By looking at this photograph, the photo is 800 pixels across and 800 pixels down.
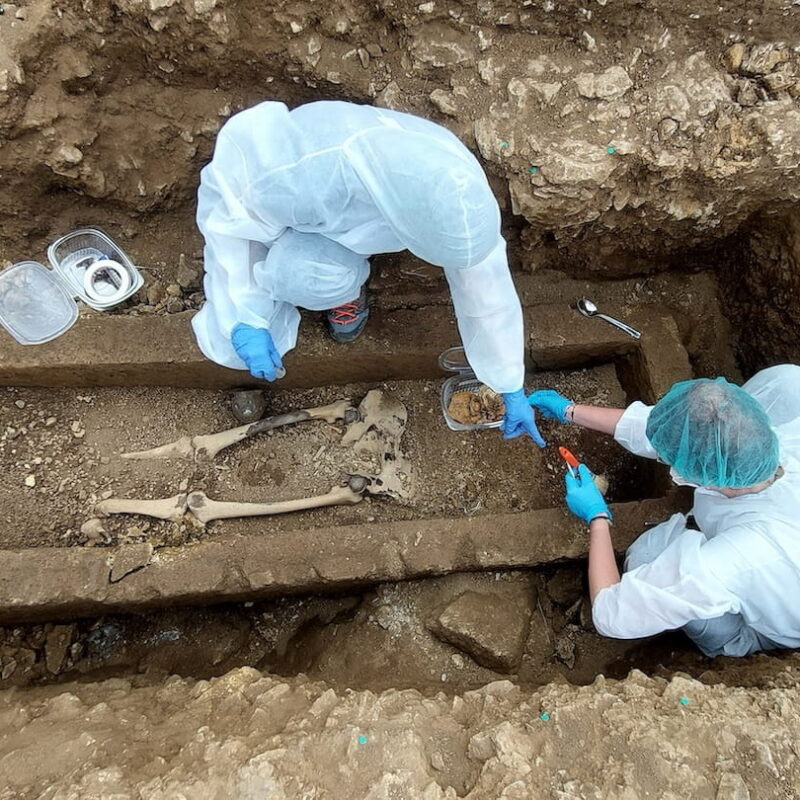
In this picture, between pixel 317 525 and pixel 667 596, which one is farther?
pixel 317 525

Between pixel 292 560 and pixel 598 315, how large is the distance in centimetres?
180

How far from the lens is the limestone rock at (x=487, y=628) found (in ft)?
9.30

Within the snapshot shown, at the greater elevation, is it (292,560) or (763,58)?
(763,58)

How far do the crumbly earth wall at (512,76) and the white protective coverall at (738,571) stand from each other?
956mm

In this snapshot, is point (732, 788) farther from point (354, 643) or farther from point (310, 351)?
point (310, 351)

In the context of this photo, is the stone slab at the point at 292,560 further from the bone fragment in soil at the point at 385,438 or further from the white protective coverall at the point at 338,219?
the white protective coverall at the point at 338,219

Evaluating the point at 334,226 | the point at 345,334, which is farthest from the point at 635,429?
the point at 334,226

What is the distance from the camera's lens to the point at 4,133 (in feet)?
8.82

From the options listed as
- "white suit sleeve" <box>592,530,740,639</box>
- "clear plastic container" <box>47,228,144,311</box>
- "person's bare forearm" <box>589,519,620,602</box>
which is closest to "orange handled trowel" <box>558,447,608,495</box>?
"person's bare forearm" <box>589,519,620,602</box>

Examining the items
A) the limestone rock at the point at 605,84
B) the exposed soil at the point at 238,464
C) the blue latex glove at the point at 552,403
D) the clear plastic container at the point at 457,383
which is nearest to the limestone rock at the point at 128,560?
the exposed soil at the point at 238,464

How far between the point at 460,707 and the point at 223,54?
8.63 ft

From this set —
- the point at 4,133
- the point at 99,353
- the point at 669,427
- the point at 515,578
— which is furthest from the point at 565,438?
the point at 4,133

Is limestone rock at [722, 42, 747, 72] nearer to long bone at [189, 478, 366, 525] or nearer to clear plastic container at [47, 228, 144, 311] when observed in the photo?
long bone at [189, 478, 366, 525]

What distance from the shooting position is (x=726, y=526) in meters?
2.35
